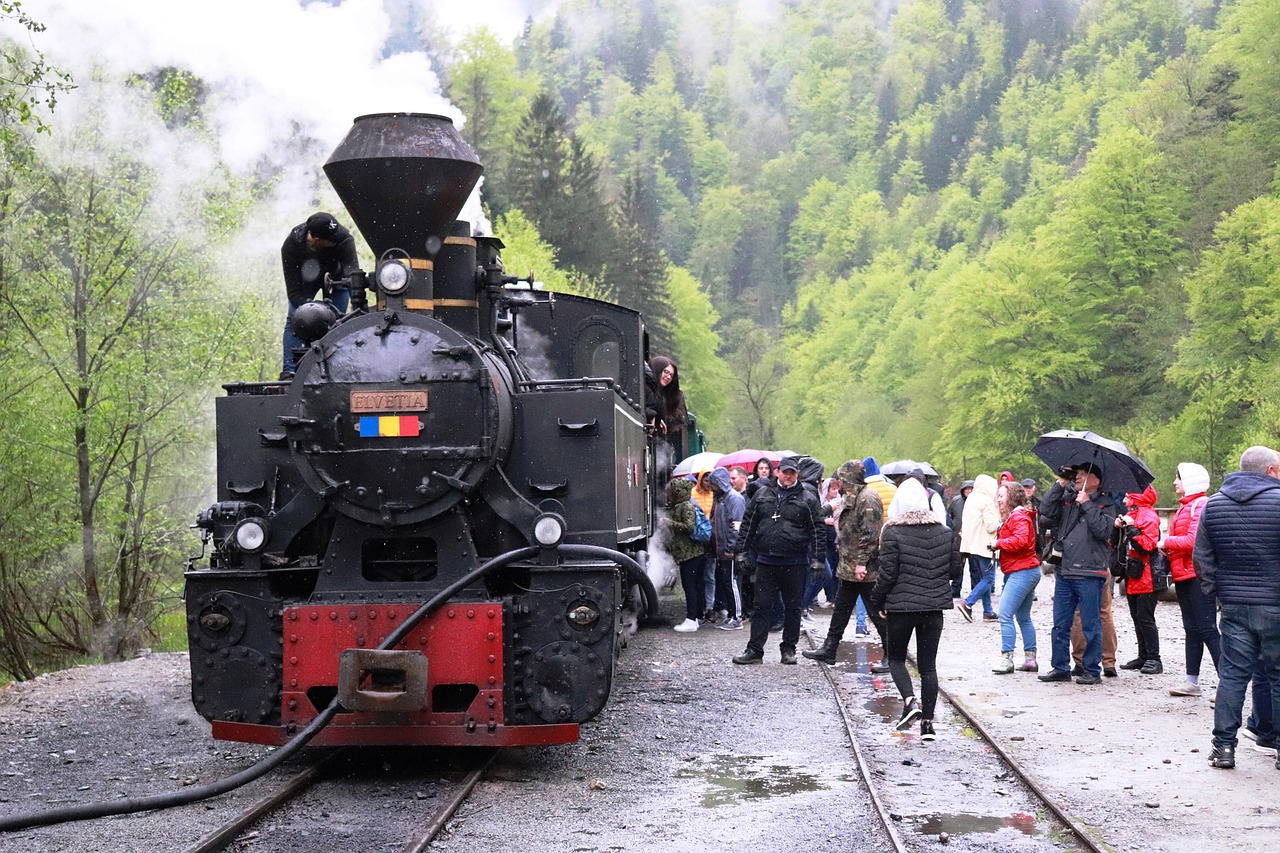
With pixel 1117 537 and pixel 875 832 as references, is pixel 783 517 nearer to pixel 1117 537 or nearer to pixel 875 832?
pixel 1117 537

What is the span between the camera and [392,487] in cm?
746

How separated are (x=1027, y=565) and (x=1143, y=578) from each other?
89 centimetres

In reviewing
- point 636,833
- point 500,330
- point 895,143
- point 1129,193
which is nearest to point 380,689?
point 636,833

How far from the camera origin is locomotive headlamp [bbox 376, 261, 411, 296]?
24.8 ft

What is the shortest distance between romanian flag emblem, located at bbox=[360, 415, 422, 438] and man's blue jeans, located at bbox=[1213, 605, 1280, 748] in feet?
14.7

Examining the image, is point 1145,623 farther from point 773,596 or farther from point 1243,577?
point 1243,577

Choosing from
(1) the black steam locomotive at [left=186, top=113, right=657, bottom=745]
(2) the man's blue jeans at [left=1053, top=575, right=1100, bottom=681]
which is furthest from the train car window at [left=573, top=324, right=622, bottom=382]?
(2) the man's blue jeans at [left=1053, top=575, right=1100, bottom=681]

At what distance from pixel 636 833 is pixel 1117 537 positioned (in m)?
6.29

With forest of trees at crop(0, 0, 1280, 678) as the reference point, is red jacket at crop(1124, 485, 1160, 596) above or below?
below

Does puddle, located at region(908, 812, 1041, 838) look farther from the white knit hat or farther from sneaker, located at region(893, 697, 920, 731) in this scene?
the white knit hat

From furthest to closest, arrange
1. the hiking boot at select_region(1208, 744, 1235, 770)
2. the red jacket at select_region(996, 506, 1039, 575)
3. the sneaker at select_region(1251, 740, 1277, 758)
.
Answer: the red jacket at select_region(996, 506, 1039, 575), the sneaker at select_region(1251, 740, 1277, 758), the hiking boot at select_region(1208, 744, 1235, 770)

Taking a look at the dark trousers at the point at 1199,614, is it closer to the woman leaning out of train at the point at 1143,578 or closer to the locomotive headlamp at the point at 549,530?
the woman leaning out of train at the point at 1143,578

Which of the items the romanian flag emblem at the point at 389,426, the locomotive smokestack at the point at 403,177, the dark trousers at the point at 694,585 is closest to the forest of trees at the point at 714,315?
the locomotive smokestack at the point at 403,177

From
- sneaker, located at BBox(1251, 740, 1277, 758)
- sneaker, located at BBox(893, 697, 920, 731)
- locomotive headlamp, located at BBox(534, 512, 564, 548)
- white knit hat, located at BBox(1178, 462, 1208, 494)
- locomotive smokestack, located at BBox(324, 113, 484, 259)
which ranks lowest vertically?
sneaker, located at BBox(1251, 740, 1277, 758)
